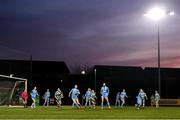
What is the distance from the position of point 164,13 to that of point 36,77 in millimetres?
33581

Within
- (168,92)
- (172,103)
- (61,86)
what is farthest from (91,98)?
(168,92)

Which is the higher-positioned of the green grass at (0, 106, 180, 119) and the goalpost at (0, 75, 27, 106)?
the goalpost at (0, 75, 27, 106)

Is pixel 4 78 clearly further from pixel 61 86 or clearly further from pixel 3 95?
pixel 61 86

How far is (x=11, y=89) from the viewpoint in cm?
4944

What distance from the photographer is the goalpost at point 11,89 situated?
48469 millimetres

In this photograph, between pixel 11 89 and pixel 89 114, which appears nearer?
pixel 89 114

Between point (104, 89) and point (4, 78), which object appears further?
point (4, 78)

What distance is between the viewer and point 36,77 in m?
81.8

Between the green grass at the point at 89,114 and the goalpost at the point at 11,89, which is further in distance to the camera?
the goalpost at the point at 11,89

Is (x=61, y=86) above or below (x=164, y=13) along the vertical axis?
below

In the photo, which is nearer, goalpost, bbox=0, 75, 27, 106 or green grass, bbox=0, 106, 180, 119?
green grass, bbox=0, 106, 180, 119

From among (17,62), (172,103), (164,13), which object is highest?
(164,13)

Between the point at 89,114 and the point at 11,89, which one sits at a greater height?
the point at 11,89

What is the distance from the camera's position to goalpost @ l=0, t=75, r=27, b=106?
4847 cm
